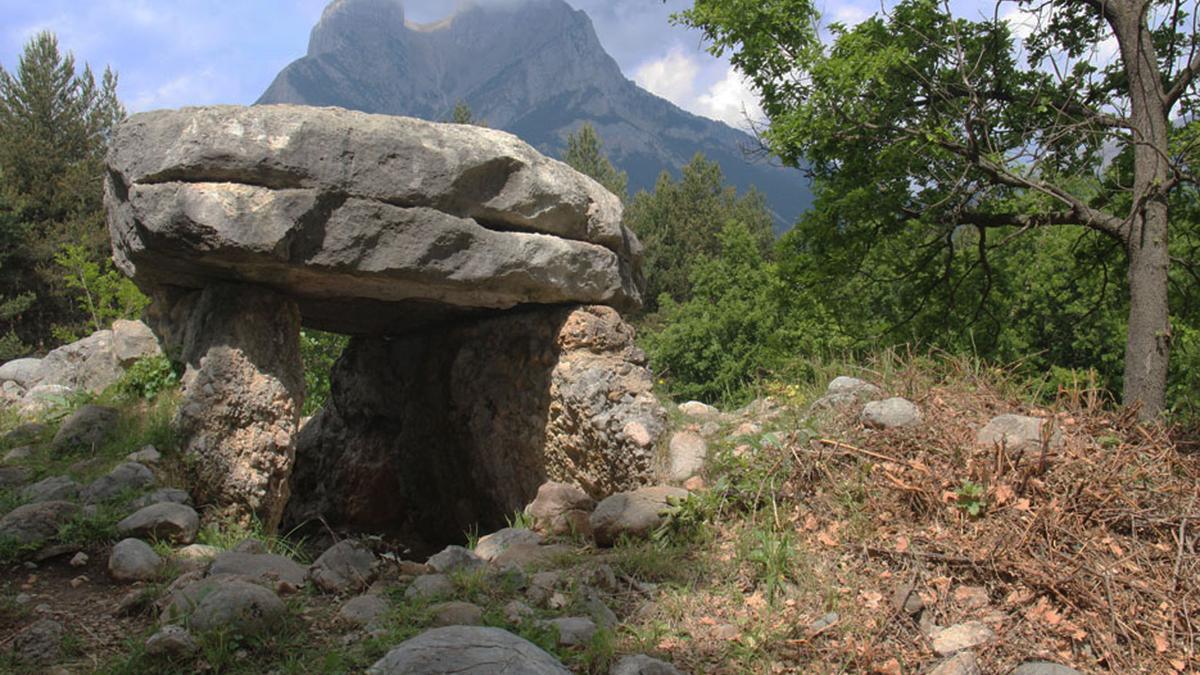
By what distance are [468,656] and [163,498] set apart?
314 centimetres

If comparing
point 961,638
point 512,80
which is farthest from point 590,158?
point 512,80

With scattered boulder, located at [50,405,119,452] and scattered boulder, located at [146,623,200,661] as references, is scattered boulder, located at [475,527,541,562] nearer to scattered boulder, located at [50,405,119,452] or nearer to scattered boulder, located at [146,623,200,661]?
scattered boulder, located at [146,623,200,661]

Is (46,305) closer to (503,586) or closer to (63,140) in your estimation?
(63,140)

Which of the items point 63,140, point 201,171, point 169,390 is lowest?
point 169,390

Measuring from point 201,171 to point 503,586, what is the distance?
10.4ft

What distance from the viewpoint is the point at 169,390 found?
619cm

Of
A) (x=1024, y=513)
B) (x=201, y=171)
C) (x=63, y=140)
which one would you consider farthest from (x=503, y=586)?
(x=63, y=140)

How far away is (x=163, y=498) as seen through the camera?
5.18 meters

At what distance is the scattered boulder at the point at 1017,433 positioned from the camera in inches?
175

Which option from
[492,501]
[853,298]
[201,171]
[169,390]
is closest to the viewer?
[201,171]

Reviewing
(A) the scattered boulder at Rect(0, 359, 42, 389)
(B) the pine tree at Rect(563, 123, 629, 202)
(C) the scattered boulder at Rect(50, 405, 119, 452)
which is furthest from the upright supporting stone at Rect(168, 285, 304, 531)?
(B) the pine tree at Rect(563, 123, 629, 202)

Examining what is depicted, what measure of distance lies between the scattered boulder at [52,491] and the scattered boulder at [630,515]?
3.03m

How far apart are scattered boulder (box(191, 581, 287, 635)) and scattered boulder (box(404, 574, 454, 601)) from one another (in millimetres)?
601

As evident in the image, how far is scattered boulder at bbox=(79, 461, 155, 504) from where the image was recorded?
16.6 feet
